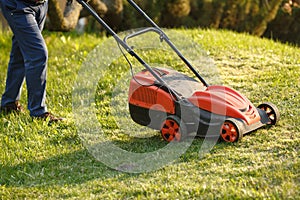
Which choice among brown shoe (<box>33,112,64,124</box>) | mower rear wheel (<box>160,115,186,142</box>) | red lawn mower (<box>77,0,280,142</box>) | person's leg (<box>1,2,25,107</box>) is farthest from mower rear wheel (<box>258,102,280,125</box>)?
person's leg (<box>1,2,25,107</box>)

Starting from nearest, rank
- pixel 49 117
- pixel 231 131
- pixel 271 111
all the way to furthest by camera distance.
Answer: pixel 231 131, pixel 271 111, pixel 49 117

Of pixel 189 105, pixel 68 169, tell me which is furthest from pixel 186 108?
pixel 68 169

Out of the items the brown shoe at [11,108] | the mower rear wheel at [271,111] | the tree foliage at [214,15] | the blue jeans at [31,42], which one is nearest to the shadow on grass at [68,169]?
the mower rear wheel at [271,111]

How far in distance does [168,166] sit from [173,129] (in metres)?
0.31

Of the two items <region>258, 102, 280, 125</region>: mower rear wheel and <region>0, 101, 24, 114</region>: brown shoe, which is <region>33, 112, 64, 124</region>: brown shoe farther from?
<region>258, 102, 280, 125</region>: mower rear wheel

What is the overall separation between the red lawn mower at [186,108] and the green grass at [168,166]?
0.11m

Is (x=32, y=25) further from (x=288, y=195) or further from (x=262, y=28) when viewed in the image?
(x=262, y=28)

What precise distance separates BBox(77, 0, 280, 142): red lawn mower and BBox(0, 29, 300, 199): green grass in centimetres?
11

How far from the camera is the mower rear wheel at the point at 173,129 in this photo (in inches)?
156

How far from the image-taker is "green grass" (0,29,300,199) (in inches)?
136

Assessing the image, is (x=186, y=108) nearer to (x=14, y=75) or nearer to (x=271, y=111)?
(x=271, y=111)

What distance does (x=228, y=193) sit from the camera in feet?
10.9

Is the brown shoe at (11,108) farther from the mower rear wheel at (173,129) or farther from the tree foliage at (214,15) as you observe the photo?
the tree foliage at (214,15)

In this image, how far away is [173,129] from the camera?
404 cm
